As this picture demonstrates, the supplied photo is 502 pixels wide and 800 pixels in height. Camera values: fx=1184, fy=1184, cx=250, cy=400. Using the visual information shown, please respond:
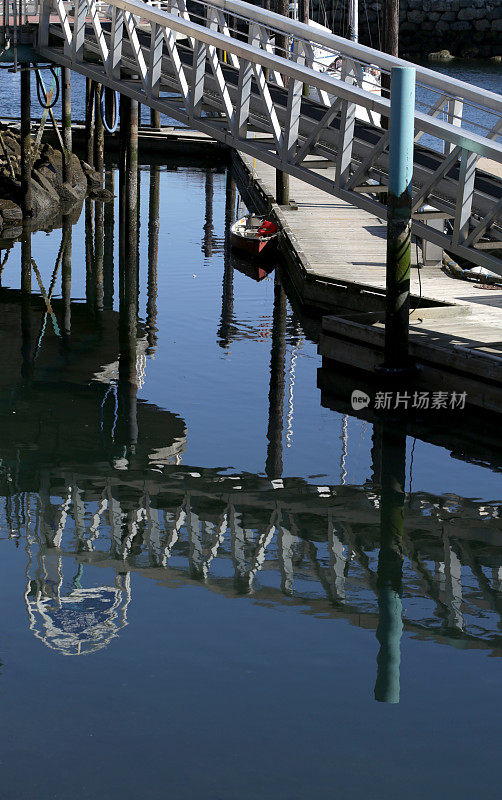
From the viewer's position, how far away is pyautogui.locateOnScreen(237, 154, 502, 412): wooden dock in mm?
15211

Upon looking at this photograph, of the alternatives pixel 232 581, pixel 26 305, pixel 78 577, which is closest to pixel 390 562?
pixel 232 581

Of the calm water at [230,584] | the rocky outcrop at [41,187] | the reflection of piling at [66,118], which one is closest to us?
the calm water at [230,584]

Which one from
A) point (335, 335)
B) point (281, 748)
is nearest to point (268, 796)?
point (281, 748)

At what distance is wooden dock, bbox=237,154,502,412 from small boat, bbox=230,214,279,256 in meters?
0.35

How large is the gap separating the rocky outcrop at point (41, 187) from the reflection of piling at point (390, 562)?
51.3 ft

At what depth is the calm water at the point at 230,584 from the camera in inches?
305

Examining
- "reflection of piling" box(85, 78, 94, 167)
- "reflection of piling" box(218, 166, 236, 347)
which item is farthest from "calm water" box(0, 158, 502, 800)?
"reflection of piling" box(85, 78, 94, 167)

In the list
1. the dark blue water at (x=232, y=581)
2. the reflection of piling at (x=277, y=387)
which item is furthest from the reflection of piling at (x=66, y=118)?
the dark blue water at (x=232, y=581)

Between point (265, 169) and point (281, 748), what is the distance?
99.0ft

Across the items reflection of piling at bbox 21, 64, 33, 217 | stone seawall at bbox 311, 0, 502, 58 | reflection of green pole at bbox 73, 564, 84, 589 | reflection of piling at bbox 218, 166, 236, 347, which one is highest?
stone seawall at bbox 311, 0, 502, 58

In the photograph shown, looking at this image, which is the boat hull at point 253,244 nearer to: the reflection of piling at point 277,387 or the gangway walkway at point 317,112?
the reflection of piling at point 277,387

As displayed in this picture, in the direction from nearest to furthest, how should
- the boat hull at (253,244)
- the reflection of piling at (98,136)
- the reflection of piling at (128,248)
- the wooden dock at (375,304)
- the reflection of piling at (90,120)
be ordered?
the wooden dock at (375,304) < the reflection of piling at (128,248) < the boat hull at (253,244) < the reflection of piling at (98,136) < the reflection of piling at (90,120)

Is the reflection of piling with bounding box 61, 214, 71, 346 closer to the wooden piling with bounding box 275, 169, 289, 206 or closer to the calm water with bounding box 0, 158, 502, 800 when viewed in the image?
the calm water with bounding box 0, 158, 502, 800

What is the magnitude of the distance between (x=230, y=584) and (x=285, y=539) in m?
1.31
